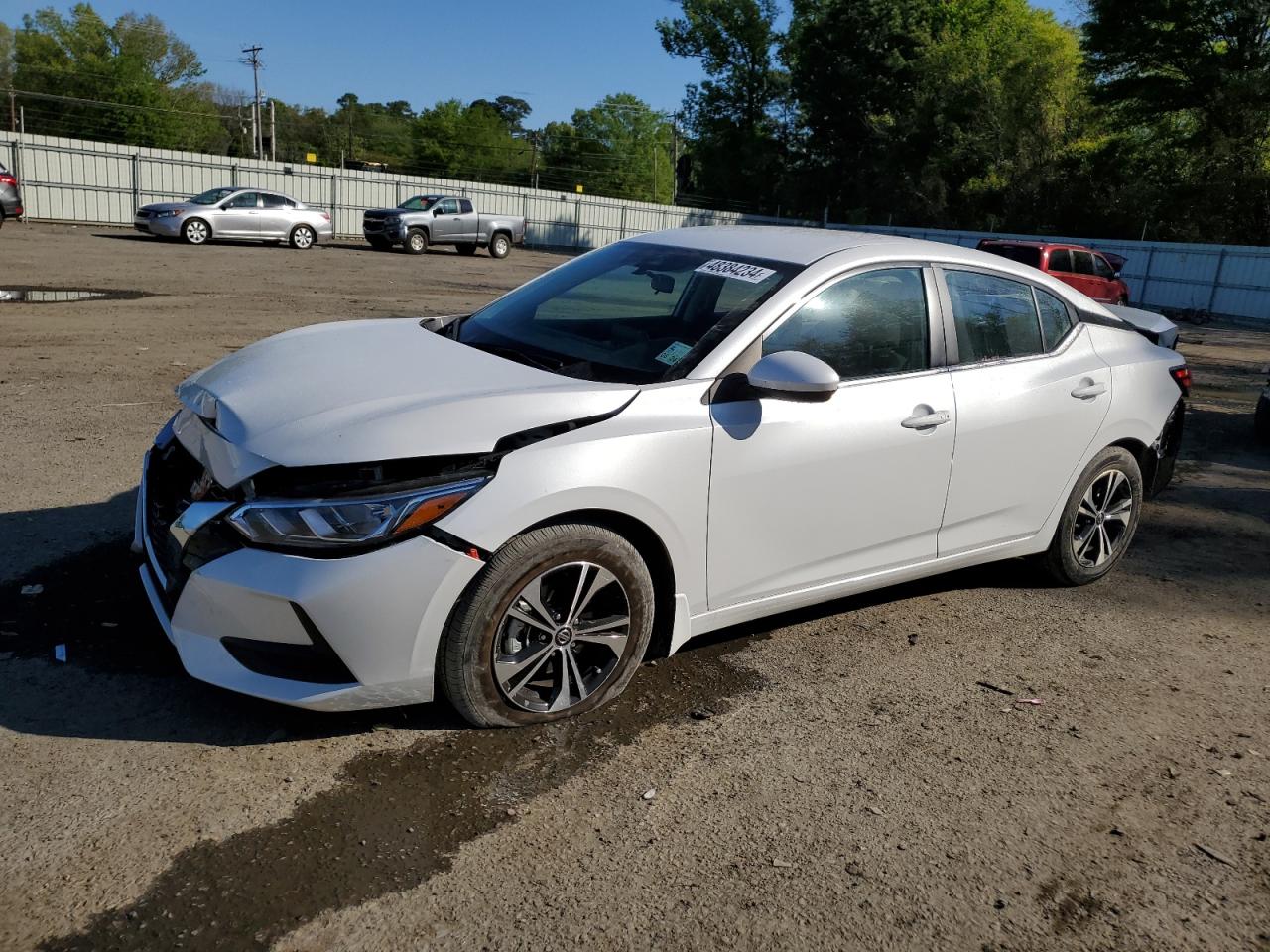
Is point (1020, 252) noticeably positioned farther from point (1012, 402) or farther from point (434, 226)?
point (1012, 402)

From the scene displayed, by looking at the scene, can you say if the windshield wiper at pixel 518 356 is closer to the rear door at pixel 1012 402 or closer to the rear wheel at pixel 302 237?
the rear door at pixel 1012 402

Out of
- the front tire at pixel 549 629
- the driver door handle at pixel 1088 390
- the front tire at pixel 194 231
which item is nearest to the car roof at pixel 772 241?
the driver door handle at pixel 1088 390

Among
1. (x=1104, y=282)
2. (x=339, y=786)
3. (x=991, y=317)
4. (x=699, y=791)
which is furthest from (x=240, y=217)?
(x=699, y=791)

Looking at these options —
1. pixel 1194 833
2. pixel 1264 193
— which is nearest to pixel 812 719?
pixel 1194 833

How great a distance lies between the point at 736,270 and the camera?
14.1 feet

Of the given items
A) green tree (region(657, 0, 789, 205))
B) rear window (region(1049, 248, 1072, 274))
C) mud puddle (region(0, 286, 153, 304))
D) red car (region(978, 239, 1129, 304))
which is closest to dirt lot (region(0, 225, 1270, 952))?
mud puddle (region(0, 286, 153, 304))

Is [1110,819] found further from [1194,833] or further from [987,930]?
[987,930]

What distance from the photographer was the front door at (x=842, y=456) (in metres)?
3.79

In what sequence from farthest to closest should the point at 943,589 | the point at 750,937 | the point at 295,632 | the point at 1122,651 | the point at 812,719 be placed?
the point at 943,589 < the point at 1122,651 < the point at 812,719 < the point at 295,632 < the point at 750,937

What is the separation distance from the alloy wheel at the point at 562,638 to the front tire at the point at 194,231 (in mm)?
26162

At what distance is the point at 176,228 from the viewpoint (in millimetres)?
26391

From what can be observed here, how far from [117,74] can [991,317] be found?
76.9 m

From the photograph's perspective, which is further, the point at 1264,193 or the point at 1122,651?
the point at 1264,193

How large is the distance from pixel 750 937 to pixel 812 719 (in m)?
1.22
